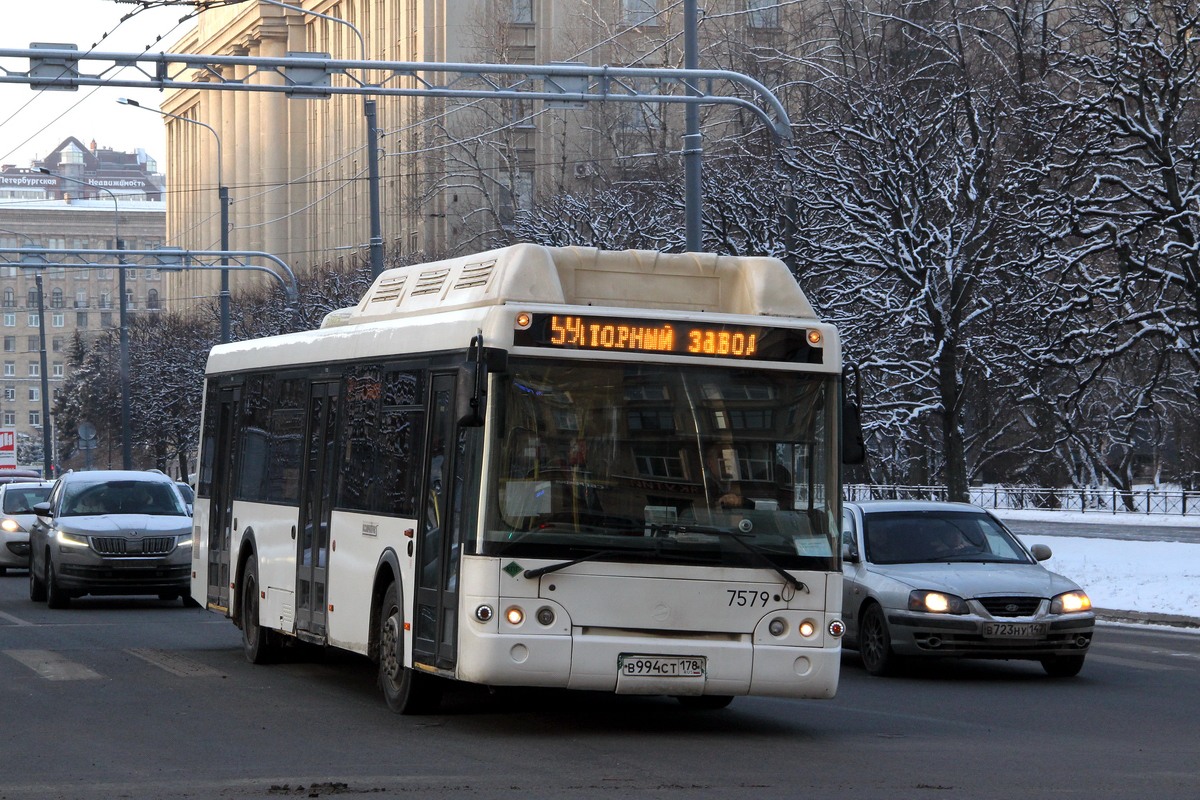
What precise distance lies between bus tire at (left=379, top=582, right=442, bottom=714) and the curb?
38.3ft

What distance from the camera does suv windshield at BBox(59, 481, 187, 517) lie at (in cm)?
2319

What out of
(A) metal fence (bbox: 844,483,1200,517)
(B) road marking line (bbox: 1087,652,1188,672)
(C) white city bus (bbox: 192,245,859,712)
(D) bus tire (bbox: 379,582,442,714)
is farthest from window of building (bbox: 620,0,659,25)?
(C) white city bus (bbox: 192,245,859,712)

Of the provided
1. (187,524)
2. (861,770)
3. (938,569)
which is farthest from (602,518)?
(187,524)

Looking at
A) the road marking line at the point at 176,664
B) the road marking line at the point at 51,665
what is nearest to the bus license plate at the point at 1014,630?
the road marking line at the point at 176,664

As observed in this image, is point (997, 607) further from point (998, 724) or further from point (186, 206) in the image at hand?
point (186, 206)

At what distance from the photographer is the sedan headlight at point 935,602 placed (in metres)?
14.8

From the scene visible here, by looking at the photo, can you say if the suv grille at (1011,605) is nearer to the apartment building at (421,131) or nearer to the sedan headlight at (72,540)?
the sedan headlight at (72,540)

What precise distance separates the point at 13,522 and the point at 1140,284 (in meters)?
17.8

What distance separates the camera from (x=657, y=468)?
1087 centimetres

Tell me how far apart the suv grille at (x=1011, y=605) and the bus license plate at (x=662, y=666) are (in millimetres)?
4482

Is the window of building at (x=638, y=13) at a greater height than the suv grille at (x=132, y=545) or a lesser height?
greater

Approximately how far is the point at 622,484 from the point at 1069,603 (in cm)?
541

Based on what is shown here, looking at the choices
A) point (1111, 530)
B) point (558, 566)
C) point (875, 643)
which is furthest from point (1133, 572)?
point (558, 566)

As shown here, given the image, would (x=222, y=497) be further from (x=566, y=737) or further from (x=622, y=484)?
(x=622, y=484)
